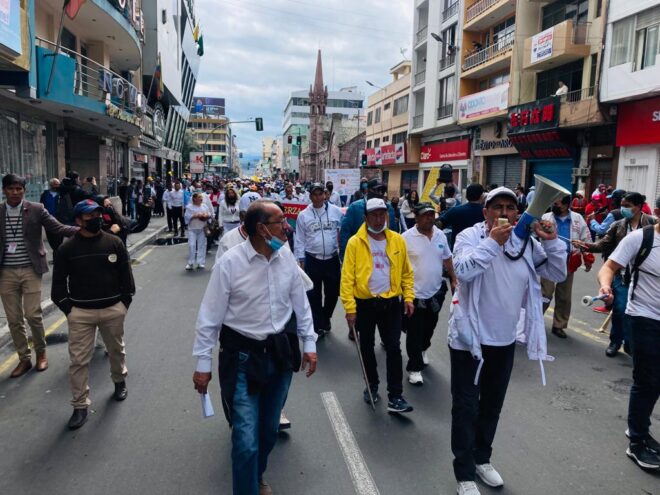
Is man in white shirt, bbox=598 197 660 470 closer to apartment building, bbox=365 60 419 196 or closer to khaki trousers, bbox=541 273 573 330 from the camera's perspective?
khaki trousers, bbox=541 273 573 330

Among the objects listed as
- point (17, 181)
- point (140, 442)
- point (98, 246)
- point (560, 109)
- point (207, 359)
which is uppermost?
point (560, 109)

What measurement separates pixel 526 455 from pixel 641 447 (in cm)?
79

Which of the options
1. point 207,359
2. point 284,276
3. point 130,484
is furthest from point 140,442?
point 284,276

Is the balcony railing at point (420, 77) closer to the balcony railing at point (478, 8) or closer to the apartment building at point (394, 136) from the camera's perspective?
the apartment building at point (394, 136)

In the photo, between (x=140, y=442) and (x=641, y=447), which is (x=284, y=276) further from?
(x=641, y=447)

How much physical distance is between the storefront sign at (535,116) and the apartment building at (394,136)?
14564 mm

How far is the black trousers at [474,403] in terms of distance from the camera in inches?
128

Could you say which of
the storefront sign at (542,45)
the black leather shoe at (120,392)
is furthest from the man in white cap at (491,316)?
the storefront sign at (542,45)

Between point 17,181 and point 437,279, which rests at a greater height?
point 17,181

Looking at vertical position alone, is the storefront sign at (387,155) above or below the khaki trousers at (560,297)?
above

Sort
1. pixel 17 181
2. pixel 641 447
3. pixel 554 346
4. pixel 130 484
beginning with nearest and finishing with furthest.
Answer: pixel 130 484 → pixel 641 447 → pixel 17 181 → pixel 554 346

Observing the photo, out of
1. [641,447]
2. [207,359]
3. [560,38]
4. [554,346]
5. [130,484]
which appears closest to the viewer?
[207,359]

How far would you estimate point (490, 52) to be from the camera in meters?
27.6

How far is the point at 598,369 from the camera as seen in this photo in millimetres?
5625
